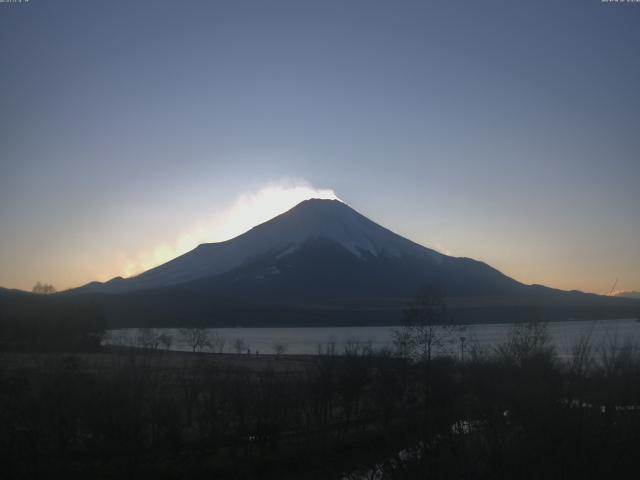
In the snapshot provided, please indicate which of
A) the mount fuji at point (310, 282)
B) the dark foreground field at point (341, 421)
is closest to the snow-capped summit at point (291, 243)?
the mount fuji at point (310, 282)

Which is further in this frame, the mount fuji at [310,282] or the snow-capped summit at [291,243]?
the snow-capped summit at [291,243]

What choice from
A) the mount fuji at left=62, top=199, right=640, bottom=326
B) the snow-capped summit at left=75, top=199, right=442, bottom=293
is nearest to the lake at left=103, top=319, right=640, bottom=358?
the mount fuji at left=62, top=199, right=640, bottom=326

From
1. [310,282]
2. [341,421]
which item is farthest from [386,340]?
[310,282]

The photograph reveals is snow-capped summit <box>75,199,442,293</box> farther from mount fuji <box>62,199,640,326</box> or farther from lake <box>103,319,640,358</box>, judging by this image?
lake <box>103,319,640,358</box>

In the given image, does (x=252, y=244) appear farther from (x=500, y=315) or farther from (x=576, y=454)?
(x=576, y=454)

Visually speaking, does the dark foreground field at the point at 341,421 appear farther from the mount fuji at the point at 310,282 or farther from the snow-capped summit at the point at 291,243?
the snow-capped summit at the point at 291,243
